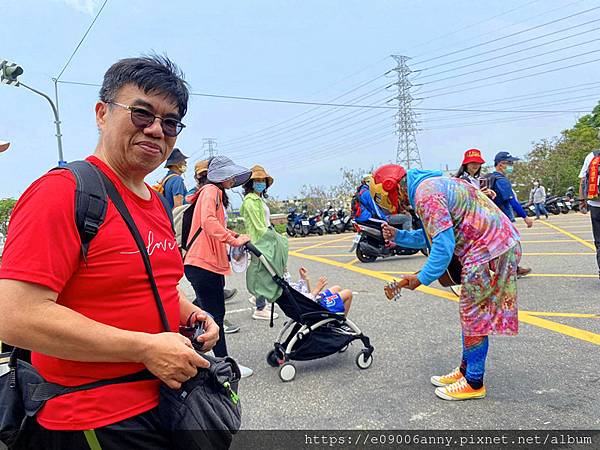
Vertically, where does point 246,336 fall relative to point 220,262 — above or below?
below

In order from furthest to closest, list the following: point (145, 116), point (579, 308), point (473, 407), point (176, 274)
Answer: point (579, 308) → point (473, 407) → point (176, 274) → point (145, 116)

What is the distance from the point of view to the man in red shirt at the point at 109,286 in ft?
3.53

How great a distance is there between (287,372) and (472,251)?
5.54ft

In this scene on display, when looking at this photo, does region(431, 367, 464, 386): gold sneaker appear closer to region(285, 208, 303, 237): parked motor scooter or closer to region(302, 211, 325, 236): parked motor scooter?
region(302, 211, 325, 236): parked motor scooter

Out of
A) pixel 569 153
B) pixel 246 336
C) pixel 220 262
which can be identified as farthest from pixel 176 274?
pixel 569 153

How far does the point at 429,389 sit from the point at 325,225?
52.4ft

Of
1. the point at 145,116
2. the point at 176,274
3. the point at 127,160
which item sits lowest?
the point at 176,274

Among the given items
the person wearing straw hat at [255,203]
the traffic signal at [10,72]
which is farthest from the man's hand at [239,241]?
the traffic signal at [10,72]

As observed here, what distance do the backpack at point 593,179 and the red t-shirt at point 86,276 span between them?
5763 mm

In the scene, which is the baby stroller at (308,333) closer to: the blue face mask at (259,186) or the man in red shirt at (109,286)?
the blue face mask at (259,186)

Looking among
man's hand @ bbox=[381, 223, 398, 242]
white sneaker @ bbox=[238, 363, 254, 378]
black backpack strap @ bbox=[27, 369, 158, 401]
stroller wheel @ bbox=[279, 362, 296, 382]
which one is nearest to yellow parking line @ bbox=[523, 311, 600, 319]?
man's hand @ bbox=[381, 223, 398, 242]

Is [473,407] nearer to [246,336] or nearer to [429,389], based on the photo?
[429,389]

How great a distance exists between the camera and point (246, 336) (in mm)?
4863

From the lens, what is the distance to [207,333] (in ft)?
5.22
